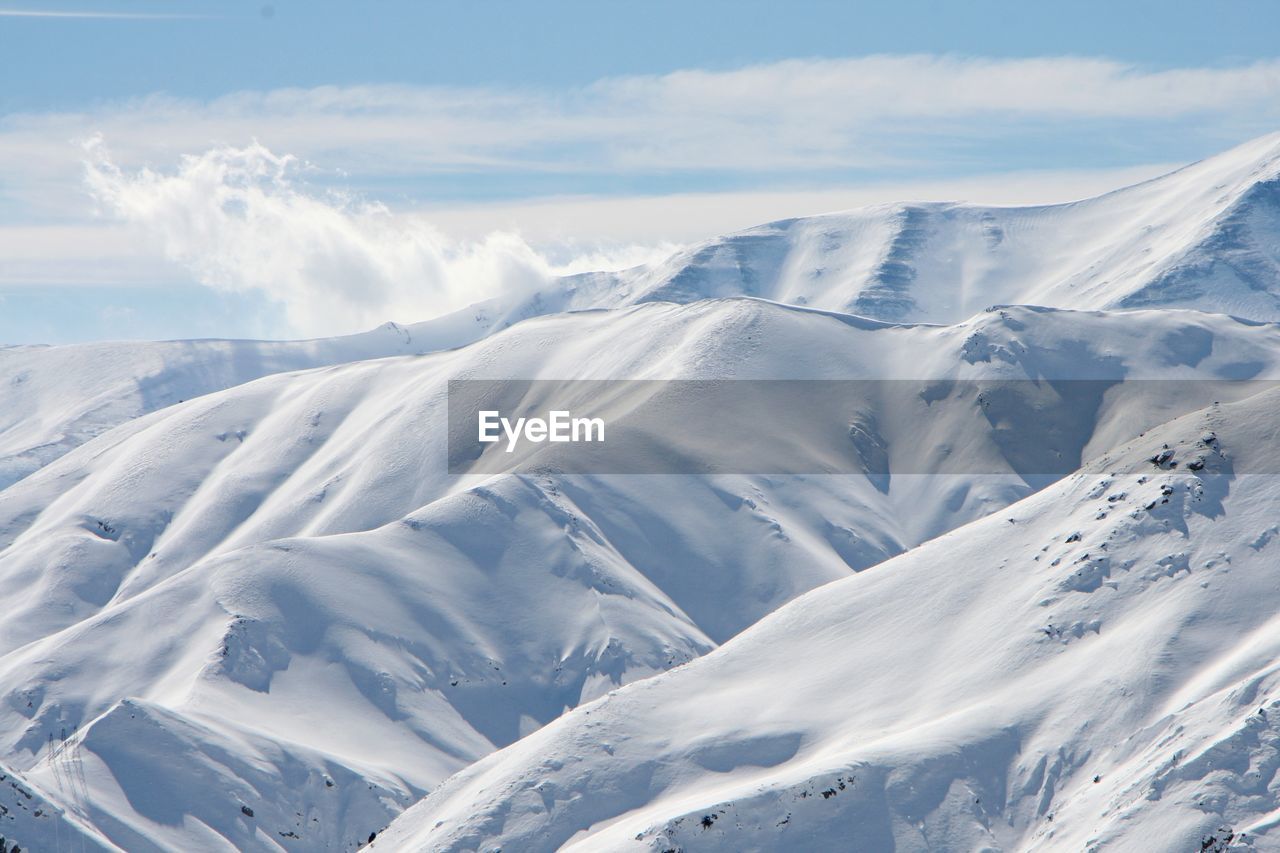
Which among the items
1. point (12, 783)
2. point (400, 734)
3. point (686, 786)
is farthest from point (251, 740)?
point (686, 786)

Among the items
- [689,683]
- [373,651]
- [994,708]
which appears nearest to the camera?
[994,708]

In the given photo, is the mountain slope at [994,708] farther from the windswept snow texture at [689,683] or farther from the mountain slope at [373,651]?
the mountain slope at [373,651]

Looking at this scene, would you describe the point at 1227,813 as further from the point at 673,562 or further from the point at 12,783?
the point at 673,562

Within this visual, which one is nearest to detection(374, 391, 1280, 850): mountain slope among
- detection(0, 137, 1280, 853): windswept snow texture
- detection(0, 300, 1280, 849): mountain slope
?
detection(0, 137, 1280, 853): windswept snow texture

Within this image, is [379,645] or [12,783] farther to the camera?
[379,645]

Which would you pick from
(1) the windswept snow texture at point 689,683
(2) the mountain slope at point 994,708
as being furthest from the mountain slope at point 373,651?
(2) the mountain slope at point 994,708

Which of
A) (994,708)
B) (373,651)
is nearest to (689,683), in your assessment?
(994,708)

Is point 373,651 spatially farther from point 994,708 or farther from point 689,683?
point 994,708

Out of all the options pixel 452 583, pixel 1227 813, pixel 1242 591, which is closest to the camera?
pixel 1227 813
